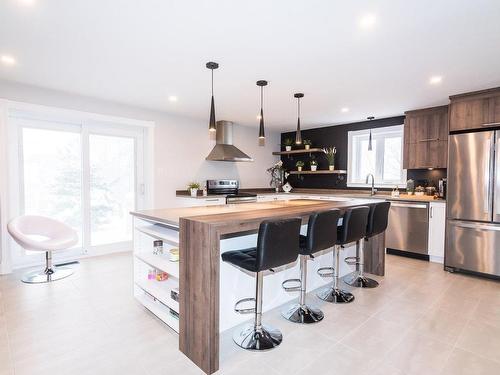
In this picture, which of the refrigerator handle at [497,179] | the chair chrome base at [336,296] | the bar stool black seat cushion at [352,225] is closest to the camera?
the bar stool black seat cushion at [352,225]

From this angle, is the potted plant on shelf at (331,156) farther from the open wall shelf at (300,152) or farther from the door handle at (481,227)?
the door handle at (481,227)

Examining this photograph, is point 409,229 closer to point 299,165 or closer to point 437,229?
point 437,229

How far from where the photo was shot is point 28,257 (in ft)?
13.2

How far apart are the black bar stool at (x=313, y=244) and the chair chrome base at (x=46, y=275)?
2.90 meters

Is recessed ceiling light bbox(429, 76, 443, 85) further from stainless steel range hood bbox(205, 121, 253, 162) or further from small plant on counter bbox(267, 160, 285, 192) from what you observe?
small plant on counter bbox(267, 160, 285, 192)

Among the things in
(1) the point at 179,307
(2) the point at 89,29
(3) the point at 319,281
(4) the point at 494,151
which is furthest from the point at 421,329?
(2) the point at 89,29

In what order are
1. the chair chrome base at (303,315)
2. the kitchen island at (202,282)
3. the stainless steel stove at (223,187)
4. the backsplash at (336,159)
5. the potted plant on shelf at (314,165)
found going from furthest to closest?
the potted plant on shelf at (314,165) < the stainless steel stove at (223,187) < the backsplash at (336,159) < the chair chrome base at (303,315) < the kitchen island at (202,282)

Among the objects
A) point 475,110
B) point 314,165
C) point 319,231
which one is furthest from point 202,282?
point 314,165

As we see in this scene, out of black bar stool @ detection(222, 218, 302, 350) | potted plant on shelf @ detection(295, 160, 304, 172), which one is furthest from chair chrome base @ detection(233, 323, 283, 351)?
potted plant on shelf @ detection(295, 160, 304, 172)

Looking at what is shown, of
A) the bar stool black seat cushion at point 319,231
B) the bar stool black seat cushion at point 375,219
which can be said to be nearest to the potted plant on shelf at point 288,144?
the bar stool black seat cushion at point 375,219

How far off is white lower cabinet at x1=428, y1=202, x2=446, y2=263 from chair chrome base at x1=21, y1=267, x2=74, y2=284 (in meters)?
5.24

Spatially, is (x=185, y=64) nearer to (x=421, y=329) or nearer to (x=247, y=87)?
(x=247, y=87)

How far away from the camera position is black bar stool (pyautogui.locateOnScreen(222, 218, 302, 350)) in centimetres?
195

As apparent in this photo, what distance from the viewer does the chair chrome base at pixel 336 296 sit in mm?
2939
